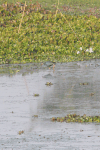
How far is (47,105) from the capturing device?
1091 centimetres

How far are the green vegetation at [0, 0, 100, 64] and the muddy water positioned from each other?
3639 millimetres

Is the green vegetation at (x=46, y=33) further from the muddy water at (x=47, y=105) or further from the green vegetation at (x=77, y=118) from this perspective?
the green vegetation at (x=77, y=118)

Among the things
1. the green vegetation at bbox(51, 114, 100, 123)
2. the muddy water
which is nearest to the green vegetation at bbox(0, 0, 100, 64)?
the muddy water

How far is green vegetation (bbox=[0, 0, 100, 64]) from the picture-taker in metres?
22.1

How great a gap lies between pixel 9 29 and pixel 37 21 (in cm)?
231

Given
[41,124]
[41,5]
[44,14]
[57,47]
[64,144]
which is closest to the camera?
[64,144]

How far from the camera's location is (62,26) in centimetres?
2675

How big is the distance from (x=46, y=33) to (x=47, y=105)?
1514 cm

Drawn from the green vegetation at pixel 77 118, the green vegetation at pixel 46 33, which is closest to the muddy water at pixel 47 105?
the green vegetation at pixel 77 118

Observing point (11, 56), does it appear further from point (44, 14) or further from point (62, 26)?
point (44, 14)

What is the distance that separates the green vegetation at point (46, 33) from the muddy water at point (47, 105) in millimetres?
→ 3639

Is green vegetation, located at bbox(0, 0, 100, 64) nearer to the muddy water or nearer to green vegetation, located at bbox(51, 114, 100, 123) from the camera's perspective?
the muddy water

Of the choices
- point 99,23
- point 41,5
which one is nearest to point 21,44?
point 99,23

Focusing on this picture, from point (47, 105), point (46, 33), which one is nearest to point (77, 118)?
point (47, 105)
